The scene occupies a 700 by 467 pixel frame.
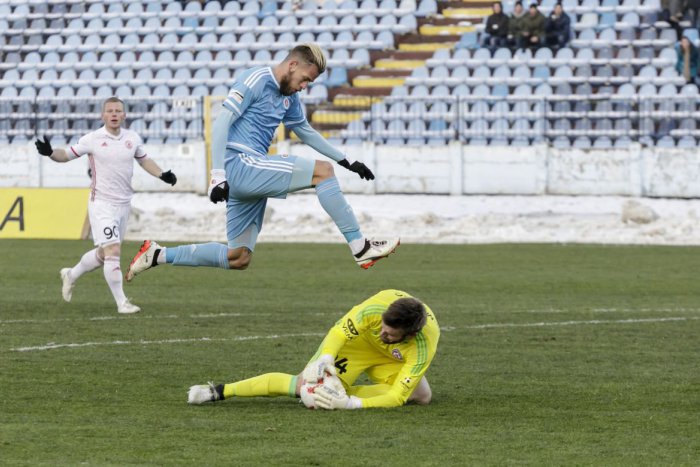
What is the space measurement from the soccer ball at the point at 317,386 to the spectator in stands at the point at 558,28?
2523cm

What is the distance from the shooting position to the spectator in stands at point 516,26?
111 ft

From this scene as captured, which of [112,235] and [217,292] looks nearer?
[112,235]

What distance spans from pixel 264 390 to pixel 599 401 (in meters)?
2.29

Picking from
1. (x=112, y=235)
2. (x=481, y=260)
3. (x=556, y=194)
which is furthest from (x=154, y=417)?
(x=556, y=194)

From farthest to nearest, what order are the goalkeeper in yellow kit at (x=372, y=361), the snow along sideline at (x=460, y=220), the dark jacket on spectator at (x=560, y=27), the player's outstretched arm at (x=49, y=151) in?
the dark jacket on spectator at (x=560, y=27), the snow along sideline at (x=460, y=220), the player's outstretched arm at (x=49, y=151), the goalkeeper in yellow kit at (x=372, y=361)

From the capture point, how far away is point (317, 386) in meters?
9.18

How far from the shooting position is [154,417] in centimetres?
889

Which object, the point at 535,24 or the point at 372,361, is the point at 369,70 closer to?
the point at 535,24

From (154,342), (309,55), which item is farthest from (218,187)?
(154,342)

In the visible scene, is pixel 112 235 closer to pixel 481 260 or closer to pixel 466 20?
pixel 481 260

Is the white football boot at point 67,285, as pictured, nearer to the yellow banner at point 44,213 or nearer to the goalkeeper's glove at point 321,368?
the goalkeeper's glove at point 321,368

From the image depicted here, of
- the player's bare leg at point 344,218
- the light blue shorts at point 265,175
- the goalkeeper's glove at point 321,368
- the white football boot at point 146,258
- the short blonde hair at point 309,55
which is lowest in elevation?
the goalkeeper's glove at point 321,368

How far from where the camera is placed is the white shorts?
49.6 ft

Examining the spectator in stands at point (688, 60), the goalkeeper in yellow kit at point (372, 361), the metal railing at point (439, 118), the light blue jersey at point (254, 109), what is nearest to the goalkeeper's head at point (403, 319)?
the goalkeeper in yellow kit at point (372, 361)
